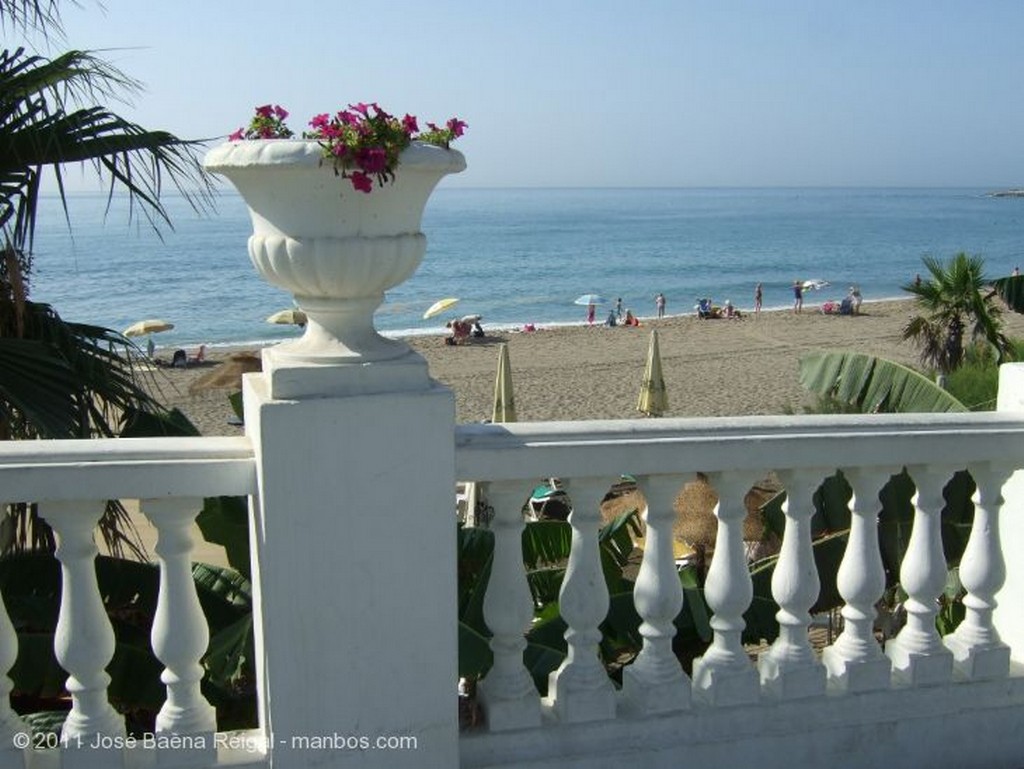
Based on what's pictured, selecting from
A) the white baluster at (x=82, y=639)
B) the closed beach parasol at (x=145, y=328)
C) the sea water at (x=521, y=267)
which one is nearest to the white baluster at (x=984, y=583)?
the white baluster at (x=82, y=639)

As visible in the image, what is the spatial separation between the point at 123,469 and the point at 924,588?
1928mm

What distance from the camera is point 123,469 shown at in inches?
85.5

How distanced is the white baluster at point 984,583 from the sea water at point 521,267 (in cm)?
1684

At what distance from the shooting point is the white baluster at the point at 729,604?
2.54 meters

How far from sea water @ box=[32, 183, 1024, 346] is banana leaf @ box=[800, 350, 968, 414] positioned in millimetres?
13387

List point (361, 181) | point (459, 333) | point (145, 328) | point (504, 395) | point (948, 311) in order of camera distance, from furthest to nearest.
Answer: point (459, 333) → point (145, 328) → point (948, 311) → point (504, 395) → point (361, 181)

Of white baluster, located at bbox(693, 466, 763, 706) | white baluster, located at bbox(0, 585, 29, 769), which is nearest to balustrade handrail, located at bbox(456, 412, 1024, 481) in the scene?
white baluster, located at bbox(693, 466, 763, 706)

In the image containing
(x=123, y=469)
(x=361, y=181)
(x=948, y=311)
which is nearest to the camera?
(x=361, y=181)

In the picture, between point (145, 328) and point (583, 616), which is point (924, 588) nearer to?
point (583, 616)

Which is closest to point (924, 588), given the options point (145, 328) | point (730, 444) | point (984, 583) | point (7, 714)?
point (984, 583)

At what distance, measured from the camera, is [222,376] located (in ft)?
38.5

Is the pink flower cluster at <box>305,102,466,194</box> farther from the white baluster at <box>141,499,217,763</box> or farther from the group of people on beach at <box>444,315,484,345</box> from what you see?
the group of people on beach at <box>444,315,484,345</box>

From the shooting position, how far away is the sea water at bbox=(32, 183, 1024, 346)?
145ft

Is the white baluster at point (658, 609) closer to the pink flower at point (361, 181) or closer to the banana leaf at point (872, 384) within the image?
the pink flower at point (361, 181)
